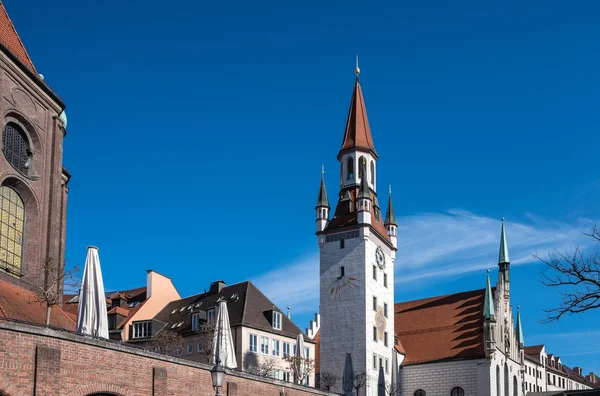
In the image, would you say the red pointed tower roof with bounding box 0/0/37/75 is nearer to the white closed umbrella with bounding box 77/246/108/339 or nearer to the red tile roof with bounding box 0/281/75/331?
the red tile roof with bounding box 0/281/75/331

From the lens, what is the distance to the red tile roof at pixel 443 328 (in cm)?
7044

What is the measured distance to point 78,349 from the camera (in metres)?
25.7

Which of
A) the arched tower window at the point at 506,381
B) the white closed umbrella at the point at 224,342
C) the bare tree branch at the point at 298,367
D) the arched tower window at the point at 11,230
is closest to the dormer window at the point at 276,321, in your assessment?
the bare tree branch at the point at 298,367

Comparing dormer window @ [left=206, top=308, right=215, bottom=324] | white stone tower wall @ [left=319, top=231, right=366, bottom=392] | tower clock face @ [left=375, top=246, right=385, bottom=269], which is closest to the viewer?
dormer window @ [left=206, top=308, right=215, bottom=324]

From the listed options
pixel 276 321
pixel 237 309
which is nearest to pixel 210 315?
pixel 237 309

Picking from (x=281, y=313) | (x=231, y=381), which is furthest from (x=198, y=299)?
(x=231, y=381)

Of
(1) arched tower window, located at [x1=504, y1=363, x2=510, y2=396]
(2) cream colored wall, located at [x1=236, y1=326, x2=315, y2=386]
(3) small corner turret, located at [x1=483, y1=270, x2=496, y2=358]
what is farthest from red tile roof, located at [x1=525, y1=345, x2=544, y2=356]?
(2) cream colored wall, located at [x1=236, y1=326, x2=315, y2=386]

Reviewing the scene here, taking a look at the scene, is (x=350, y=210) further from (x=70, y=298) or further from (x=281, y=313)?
(x=70, y=298)

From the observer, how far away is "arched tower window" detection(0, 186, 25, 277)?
1474 inches

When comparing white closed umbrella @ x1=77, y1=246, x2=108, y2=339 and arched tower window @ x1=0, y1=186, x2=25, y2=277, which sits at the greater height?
arched tower window @ x1=0, y1=186, x2=25, y2=277

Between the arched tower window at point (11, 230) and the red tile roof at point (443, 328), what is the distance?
42292 millimetres

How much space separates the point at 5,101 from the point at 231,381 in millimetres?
17090

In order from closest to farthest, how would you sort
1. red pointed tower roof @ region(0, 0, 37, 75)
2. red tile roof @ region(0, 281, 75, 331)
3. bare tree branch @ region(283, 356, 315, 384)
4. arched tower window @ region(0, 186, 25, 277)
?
red tile roof @ region(0, 281, 75, 331) → arched tower window @ region(0, 186, 25, 277) → red pointed tower roof @ region(0, 0, 37, 75) → bare tree branch @ region(283, 356, 315, 384)

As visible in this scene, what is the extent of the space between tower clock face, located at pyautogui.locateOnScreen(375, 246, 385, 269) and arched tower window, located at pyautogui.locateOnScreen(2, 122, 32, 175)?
36633mm
